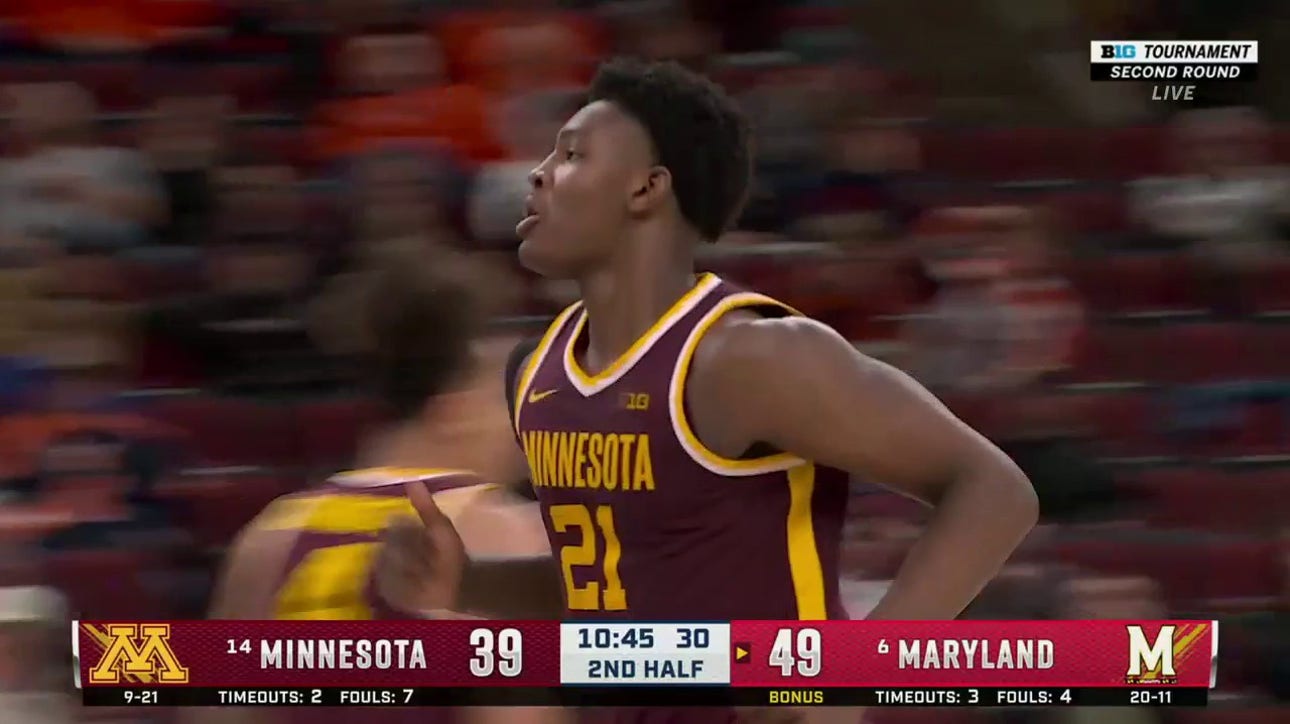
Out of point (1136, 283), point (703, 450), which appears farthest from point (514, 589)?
point (1136, 283)

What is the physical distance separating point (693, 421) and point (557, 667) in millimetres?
544

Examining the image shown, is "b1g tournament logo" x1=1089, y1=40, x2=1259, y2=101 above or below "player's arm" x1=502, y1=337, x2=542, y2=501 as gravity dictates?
above

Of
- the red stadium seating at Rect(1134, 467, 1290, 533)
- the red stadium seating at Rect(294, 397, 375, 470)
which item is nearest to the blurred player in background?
the red stadium seating at Rect(294, 397, 375, 470)

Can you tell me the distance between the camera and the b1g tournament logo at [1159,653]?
247 centimetres

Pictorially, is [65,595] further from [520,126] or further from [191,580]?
[520,126]

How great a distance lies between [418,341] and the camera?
228 centimetres

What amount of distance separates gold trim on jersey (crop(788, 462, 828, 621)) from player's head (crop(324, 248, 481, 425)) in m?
0.49

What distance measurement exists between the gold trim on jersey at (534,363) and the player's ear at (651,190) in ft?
0.46

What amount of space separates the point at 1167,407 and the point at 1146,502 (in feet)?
0.76

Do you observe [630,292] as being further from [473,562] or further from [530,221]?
[473,562]

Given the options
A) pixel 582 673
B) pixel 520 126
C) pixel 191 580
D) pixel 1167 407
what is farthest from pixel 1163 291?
pixel 191 580

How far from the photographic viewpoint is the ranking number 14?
2.21m

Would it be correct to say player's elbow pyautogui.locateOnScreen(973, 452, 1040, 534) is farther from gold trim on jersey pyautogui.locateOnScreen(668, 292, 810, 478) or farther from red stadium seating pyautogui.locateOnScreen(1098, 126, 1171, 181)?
red stadium seating pyautogui.locateOnScreen(1098, 126, 1171, 181)

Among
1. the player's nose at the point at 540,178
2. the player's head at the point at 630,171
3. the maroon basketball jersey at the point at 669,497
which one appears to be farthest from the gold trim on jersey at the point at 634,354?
the player's nose at the point at 540,178
